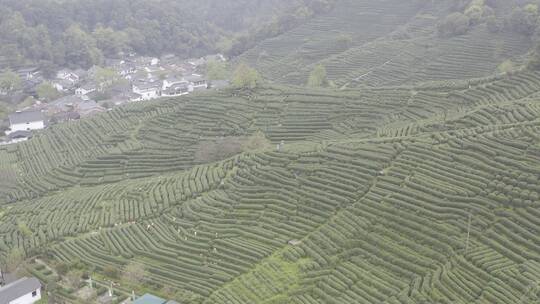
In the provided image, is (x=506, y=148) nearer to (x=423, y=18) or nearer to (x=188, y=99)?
(x=188, y=99)

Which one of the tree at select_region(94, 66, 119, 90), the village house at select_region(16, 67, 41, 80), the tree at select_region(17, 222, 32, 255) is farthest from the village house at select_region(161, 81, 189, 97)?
the tree at select_region(17, 222, 32, 255)

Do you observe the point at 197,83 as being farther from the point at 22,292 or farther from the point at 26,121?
the point at 22,292

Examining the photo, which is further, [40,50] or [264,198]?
[40,50]

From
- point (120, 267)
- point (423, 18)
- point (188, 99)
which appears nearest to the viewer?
point (120, 267)

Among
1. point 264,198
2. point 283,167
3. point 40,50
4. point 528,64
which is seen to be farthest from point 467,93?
point 40,50

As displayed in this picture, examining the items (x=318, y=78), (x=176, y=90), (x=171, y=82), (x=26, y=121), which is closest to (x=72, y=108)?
(x=26, y=121)

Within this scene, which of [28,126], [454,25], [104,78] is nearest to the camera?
[28,126]
